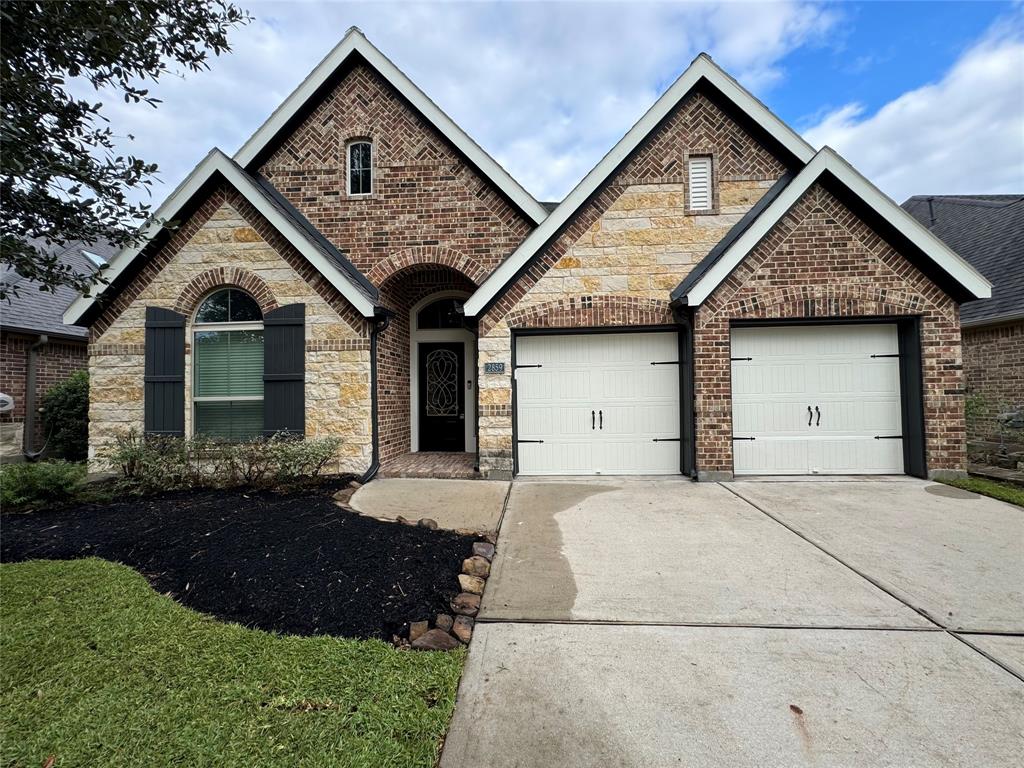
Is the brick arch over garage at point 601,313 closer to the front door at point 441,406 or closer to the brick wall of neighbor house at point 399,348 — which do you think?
the brick wall of neighbor house at point 399,348

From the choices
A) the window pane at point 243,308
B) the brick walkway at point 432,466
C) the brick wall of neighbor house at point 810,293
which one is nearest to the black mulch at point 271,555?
the brick walkway at point 432,466

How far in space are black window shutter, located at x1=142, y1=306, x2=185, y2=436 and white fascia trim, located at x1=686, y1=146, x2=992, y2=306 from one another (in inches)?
315

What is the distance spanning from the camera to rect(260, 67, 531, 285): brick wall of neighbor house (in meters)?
8.26

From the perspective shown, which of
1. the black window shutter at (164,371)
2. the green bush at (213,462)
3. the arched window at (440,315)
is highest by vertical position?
the arched window at (440,315)

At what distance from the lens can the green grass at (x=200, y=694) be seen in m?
2.03

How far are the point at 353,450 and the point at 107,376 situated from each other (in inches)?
168

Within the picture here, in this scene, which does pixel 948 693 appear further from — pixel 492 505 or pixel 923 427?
pixel 923 427

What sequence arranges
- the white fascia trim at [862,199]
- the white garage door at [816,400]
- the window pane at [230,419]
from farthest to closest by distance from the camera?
the window pane at [230,419] < the white garage door at [816,400] < the white fascia trim at [862,199]

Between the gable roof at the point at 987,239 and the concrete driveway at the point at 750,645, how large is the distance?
23.5 feet

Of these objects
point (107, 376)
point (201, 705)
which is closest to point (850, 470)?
point (201, 705)

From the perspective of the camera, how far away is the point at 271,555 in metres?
3.98

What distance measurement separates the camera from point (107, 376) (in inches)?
299

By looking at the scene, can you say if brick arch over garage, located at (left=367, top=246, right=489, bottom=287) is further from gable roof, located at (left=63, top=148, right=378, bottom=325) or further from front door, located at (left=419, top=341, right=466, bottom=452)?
front door, located at (left=419, top=341, right=466, bottom=452)

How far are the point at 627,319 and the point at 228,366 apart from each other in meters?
6.52
